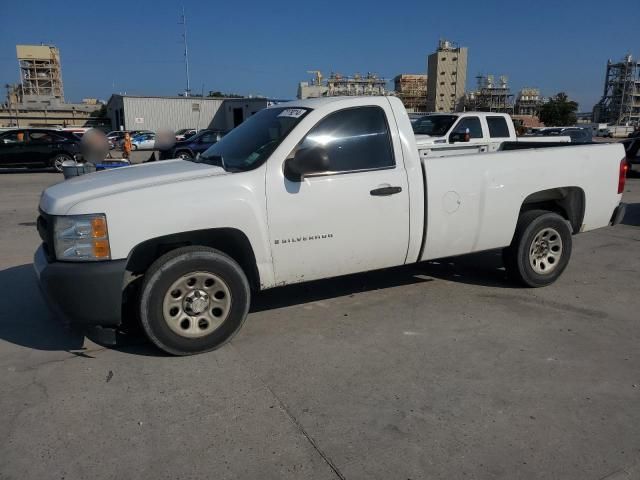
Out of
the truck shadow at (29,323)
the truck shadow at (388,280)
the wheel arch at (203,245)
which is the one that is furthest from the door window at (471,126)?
the truck shadow at (29,323)

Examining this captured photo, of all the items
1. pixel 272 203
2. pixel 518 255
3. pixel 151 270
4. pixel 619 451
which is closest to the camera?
pixel 619 451

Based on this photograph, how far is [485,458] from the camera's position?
2773mm

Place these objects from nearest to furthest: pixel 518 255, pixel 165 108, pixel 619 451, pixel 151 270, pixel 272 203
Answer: pixel 619 451 < pixel 151 270 < pixel 272 203 < pixel 518 255 < pixel 165 108

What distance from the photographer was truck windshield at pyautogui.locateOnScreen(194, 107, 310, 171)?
13.8 feet

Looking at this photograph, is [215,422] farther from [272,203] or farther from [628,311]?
[628,311]

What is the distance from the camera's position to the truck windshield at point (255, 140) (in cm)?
421

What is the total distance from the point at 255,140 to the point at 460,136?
8.65m

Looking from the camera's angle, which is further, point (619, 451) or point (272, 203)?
point (272, 203)

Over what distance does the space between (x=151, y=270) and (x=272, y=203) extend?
1021 mm

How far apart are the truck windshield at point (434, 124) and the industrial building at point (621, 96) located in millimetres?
160795

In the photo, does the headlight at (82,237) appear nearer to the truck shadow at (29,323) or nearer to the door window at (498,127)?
the truck shadow at (29,323)

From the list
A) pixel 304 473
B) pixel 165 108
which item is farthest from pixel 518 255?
pixel 165 108

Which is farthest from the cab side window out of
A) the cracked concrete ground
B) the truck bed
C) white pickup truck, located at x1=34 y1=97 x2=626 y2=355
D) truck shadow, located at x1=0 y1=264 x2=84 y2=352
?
the truck bed

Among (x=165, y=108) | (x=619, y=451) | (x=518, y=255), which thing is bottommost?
(x=619, y=451)
